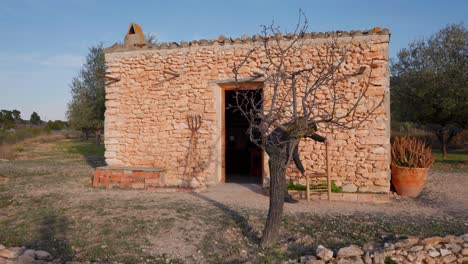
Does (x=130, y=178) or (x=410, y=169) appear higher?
(x=410, y=169)

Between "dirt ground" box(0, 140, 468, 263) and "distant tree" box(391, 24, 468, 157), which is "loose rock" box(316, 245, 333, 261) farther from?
"distant tree" box(391, 24, 468, 157)

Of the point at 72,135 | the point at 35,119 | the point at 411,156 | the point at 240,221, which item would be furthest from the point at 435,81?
the point at 35,119

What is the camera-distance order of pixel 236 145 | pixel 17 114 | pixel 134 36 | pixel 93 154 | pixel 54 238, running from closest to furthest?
1. pixel 54 238
2. pixel 134 36
3. pixel 236 145
4. pixel 93 154
5. pixel 17 114

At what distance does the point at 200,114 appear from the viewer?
8.06 meters

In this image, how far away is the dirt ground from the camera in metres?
4.30

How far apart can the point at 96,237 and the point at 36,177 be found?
19.9 feet

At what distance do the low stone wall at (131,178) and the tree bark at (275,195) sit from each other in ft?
12.7

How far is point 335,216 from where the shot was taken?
5.59 m

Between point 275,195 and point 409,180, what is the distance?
420cm

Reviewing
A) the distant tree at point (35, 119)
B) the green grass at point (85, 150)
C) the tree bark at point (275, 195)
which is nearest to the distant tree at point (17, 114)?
the distant tree at point (35, 119)

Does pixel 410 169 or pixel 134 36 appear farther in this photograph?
pixel 134 36

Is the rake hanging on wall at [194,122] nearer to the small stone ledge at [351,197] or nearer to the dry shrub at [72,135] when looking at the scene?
the small stone ledge at [351,197]

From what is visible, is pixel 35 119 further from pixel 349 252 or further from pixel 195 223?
pixel 349 252

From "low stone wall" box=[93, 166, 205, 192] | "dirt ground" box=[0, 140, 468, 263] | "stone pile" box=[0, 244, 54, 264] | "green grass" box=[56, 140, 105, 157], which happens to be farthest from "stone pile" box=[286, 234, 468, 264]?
"green grass" box=[56, 140, 105, 157]
